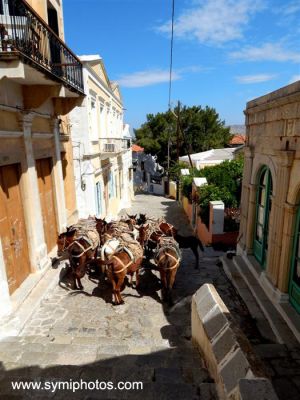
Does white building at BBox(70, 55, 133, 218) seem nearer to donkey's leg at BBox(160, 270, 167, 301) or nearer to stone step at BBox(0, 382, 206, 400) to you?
donkey's leg at BBox(160, 270, 167, 301)

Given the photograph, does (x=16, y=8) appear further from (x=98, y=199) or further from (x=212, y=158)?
(x=212, y=158)

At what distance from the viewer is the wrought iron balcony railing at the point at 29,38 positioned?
14.4ft

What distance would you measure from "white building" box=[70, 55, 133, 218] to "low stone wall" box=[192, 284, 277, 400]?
26.2ft

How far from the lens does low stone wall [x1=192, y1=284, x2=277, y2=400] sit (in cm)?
250

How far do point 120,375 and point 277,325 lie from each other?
296 centimetres

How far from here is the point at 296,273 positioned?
505cm

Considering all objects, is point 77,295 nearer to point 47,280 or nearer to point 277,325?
point 47,280

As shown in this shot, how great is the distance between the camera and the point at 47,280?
21.8 feet

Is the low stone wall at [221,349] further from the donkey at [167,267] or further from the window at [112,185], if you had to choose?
the window at [112,185]

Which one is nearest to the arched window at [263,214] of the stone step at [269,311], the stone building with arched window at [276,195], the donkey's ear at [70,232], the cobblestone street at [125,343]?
the stone building with arched window at [276,195]

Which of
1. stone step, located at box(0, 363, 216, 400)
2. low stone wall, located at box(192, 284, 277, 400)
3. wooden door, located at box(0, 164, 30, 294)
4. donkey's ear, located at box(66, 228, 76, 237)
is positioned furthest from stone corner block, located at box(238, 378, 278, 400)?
donkey's ear, located at box(66, 228, 76, 237)

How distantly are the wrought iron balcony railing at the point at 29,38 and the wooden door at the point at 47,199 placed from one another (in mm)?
2200

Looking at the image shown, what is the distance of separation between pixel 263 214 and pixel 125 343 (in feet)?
13.8

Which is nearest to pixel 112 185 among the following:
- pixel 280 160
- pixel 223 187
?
pixel 223 187
